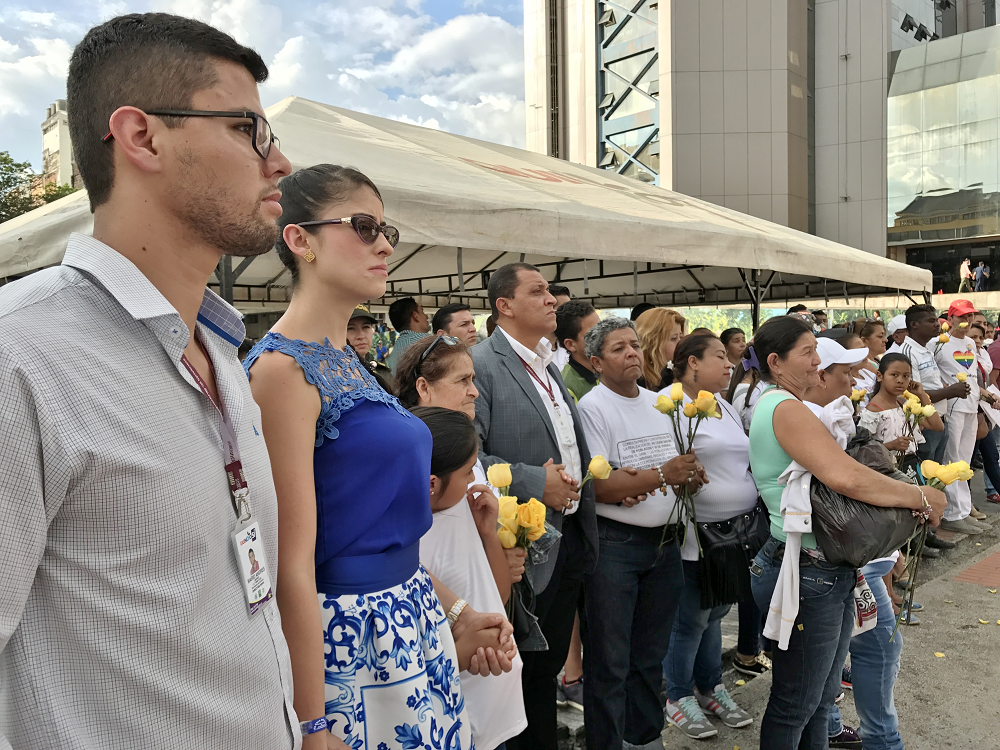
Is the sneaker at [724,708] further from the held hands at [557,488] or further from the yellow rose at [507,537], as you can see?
the yellow rose at [507,537]

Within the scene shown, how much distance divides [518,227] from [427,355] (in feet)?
7.16

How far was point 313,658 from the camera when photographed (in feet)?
4.43

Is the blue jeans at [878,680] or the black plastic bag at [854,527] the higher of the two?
the black plastic bag at [854,527]

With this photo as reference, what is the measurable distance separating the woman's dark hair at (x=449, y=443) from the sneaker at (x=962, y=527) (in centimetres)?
665

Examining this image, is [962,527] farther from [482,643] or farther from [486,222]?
[482,643]

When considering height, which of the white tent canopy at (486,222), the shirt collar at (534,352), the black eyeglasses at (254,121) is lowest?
the shirt collar at (534,352)

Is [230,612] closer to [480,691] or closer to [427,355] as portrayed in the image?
[480,691]

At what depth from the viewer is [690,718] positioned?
139 inches

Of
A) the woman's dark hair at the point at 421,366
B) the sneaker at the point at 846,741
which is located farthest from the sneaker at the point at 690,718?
the woman's dark hair at the point at 421,366

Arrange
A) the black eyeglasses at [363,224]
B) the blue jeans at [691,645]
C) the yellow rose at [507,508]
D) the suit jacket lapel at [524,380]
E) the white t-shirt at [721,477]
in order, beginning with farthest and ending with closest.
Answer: the blue jeans at [691,645] → the white t-shirt at [721,477] → the suit jacket lapel at [524,380] → the yellow rose at [507,508] → the black eyeglasses at [363,224]

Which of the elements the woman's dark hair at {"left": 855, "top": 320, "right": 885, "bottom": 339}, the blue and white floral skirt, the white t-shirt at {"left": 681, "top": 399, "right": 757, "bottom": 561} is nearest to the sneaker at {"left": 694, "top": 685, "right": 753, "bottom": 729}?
the white t-shirt at {"left": 681, "top": 399, "right": 757, "bottom": 561}

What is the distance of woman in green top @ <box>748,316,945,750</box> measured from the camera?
8.63 feet

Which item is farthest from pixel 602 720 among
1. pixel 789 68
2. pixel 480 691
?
pixel 789 68

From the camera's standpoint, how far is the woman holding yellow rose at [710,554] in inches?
134
